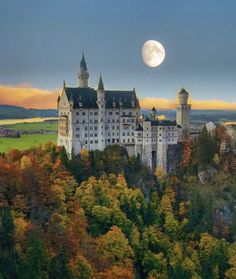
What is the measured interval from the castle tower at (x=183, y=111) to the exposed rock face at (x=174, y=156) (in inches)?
176

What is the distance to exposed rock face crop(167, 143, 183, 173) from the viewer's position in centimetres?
10175

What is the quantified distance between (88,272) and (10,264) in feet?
33.7

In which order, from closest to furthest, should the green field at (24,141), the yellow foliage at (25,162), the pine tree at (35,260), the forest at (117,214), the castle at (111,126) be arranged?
1. the pine tree at (35,260)
2. the forest at (117,214)
3. the yellow foliage at (25,162)
4. the castle at (111,126)
5. the green field at (24,141)

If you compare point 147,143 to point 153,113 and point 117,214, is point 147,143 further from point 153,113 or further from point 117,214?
point 117,214

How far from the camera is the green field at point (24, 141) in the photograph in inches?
3929

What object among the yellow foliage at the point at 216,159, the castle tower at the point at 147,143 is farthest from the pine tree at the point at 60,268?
the yellow foliage at the point at 216,159

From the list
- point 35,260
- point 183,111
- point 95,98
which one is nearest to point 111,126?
point 95,98

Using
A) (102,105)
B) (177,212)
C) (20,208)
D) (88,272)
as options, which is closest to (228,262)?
(177,212)

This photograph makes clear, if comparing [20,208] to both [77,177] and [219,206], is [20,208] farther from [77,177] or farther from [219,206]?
[219,206]

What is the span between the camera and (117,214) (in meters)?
81.2

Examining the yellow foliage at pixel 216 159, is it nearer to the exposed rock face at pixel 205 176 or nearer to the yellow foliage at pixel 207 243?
the exposed rock face at pixel 205 176

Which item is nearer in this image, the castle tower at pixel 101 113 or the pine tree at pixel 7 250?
the pine tree at pixel 7 250

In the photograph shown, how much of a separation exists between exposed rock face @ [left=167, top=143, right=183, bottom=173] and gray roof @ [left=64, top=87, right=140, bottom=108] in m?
10.7

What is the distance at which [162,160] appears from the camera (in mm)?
101000
